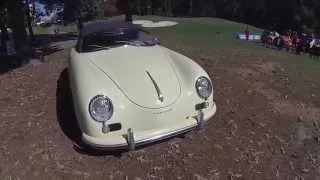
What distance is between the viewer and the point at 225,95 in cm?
826

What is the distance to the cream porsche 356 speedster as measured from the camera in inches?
242

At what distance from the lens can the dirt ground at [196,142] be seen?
6.12m

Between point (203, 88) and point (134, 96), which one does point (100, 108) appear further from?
point (203, 88)

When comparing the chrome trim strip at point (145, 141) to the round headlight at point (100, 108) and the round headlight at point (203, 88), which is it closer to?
the round headlight at point (100, 108)

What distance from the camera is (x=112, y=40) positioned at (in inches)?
304

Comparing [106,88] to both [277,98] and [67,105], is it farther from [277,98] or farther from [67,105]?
[277,98]

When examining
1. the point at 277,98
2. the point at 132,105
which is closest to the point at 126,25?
the point at 132,105

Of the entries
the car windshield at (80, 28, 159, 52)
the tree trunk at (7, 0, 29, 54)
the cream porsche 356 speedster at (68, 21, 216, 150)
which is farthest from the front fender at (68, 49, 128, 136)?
the tree trunk at (7, 0, 29, 54)

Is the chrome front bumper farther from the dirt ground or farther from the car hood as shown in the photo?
the car hood

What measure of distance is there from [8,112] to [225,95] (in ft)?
10.7

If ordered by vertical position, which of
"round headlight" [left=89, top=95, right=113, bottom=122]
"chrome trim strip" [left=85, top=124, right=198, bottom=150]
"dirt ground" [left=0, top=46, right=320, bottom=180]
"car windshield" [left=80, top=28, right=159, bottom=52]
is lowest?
"dirt ground" [left=0, top=46, right=320, bottom=180]

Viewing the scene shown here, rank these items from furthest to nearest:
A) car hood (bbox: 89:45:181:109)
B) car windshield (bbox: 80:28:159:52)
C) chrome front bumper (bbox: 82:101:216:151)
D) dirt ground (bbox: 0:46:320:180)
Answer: car windshield (bbox: 80:28:159:52), car hood (bbox: 89:45:181:109), dirt ground (bbox: 0:46:320:180), chrome front bumper (bbox: 82:101:216:151)

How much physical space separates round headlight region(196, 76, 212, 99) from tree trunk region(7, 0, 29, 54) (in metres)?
6.26

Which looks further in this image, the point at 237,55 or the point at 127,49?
the point at 237,55
